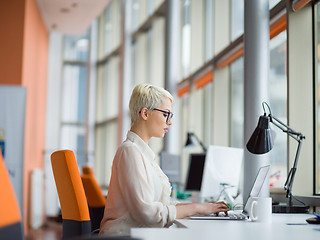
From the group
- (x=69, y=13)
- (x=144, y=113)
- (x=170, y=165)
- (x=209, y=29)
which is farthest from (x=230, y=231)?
(x=69, y=13)

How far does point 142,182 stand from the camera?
6.25ft

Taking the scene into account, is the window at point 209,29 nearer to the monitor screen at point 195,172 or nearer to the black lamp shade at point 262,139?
the monitor screen at point 195,172

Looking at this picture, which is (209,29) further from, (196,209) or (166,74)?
(196,209)

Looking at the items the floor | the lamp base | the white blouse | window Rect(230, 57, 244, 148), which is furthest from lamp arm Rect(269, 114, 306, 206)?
the floor

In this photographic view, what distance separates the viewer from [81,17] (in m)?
8.84

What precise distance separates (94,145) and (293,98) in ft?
29.5

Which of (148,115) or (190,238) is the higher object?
(148,115)

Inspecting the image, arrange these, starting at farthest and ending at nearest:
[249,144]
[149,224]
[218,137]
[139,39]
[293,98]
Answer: [139,39], [218,137], [293,98], [249,144], [149,224]

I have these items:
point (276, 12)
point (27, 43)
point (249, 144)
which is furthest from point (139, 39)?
point (249, 144)

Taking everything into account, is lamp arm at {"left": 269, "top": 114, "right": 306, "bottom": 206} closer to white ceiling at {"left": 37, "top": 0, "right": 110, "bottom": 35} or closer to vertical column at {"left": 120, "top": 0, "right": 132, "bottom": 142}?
white ceiling at {"left": 37, "top": 0, "right": 110, "bottom": 35}

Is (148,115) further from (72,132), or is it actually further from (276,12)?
(72,132)

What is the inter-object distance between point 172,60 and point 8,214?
5.48 m

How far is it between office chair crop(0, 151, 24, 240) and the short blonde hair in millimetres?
829

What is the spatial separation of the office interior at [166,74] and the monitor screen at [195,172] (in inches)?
24.1
